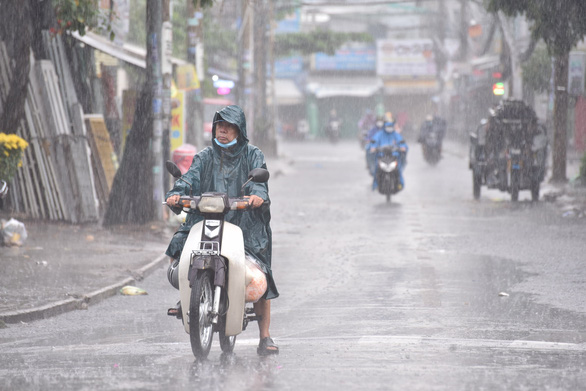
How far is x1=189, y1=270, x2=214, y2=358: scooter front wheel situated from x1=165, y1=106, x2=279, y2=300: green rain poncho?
449 mm

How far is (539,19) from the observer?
58.0 ft

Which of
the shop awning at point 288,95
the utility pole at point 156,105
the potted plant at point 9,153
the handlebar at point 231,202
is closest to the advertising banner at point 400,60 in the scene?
the shop awning at point 288,95

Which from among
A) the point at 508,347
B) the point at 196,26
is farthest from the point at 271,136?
the point at 508,347

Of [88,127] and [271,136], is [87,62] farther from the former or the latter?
[271,136]

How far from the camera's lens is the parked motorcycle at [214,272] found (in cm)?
645

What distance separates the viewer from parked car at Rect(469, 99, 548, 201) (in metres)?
19.9

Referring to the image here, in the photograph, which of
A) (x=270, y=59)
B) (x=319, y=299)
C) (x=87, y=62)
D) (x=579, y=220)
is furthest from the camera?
(x=270, y=59)

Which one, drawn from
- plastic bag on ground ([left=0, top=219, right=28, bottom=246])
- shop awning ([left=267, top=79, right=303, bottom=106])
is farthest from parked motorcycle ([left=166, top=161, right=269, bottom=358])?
shop awning ([left=267, top=79, right=303, bottom=106])

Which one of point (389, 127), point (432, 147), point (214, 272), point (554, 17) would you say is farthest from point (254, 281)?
point (432, 147)

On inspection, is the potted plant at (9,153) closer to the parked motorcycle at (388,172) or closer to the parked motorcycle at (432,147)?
the parked motorcycle at (388,172)

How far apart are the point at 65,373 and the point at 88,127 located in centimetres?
1091

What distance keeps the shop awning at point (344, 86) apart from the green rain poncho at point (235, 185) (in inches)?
2493

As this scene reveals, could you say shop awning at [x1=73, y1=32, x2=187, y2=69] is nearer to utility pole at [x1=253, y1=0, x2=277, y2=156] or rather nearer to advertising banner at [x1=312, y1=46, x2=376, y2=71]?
utility pole at [x1=253, y1=0, x2=277, y2=156]

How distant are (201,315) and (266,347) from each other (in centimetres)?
64
